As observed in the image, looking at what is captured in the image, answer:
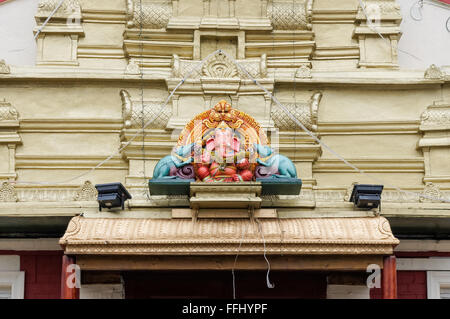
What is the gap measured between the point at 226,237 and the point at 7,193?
3.33 metres

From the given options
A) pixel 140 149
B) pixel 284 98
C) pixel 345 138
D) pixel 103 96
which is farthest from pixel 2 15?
pixel 345 138

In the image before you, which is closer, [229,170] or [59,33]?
[229,170]

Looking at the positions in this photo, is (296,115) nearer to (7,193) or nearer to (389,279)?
(389,279)

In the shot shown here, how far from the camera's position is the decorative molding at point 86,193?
13.0 m

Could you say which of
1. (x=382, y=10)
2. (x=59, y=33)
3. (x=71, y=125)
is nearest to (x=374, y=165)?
(x=382, y=10)

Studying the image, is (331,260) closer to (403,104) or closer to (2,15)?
(403,104)

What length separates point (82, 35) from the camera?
14.6m

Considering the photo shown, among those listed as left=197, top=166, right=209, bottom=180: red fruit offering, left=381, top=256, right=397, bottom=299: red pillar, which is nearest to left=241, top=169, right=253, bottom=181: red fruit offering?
left=197, top=166, right=209, bottom=180: red fruit offering

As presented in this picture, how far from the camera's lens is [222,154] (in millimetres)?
11969

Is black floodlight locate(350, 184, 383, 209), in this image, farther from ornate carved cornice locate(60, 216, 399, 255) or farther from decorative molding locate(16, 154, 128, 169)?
decorative molding locate(16, 154, 128, 169)

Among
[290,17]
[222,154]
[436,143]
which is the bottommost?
[222,154]

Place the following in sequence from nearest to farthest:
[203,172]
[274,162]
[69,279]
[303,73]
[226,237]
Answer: [69,279] < [226,237] < [203,172] < [274,162] < [303,73]

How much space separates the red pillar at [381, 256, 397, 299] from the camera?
36.7 ft
